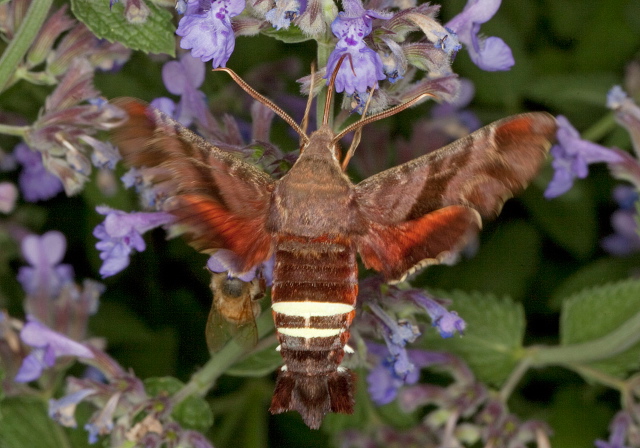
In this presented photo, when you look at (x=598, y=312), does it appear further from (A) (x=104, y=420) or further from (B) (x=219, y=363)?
(A) (x=104, y=420)

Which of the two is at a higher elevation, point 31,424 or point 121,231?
point 121,231

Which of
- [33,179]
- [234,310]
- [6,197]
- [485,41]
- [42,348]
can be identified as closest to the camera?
[234,310]

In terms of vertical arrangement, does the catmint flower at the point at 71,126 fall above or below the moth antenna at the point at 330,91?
below

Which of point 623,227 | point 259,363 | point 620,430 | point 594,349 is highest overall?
point 259,363

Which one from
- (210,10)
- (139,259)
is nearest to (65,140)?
(210,10)

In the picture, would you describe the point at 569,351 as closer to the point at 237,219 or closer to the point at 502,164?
the point at 502,164

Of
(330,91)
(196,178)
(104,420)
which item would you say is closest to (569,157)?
(330,91)

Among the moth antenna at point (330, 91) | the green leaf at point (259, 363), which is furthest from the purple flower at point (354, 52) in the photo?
the green leaf at point (259, 363)

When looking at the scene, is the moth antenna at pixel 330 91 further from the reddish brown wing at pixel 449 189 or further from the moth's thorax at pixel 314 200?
the reddish brown wing at pixel 449 189

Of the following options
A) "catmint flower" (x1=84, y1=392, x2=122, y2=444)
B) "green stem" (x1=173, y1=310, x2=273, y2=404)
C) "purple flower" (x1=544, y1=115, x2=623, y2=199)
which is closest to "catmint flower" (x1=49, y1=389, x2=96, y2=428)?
"catmint flower" (x1=84, y1=392, x2=122, y2=444)
